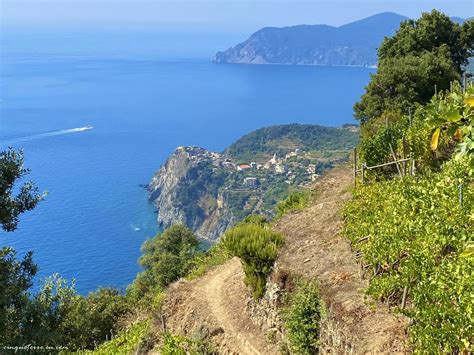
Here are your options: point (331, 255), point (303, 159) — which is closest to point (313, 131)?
point (303, 159)

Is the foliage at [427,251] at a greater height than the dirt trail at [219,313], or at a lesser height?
greater

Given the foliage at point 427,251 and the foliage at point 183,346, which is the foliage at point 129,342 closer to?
the foliage at point 183,346

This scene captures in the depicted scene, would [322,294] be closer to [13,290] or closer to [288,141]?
[13,290]

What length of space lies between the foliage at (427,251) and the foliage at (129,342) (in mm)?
6396

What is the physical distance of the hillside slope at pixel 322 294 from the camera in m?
9.08

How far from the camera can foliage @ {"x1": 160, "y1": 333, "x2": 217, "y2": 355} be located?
38.0 feet

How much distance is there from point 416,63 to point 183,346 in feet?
64.9

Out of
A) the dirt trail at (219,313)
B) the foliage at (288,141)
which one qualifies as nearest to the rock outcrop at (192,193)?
the foliage at (288,141)

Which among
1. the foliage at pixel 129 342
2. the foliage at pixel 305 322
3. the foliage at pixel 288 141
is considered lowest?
the foliage at pixel 288 141

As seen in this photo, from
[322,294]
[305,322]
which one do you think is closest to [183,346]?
[305,322]

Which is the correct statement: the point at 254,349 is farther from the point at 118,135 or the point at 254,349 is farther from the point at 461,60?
the point at 118,135

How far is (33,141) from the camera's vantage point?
132 metres

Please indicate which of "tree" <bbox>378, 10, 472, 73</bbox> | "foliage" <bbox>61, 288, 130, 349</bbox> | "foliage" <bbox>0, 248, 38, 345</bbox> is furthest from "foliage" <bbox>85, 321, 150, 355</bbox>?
"tree" <bbox>378, 10, 472, 73</bbox>

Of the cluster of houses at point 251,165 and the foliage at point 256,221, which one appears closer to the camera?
the foliage at point 256,221
